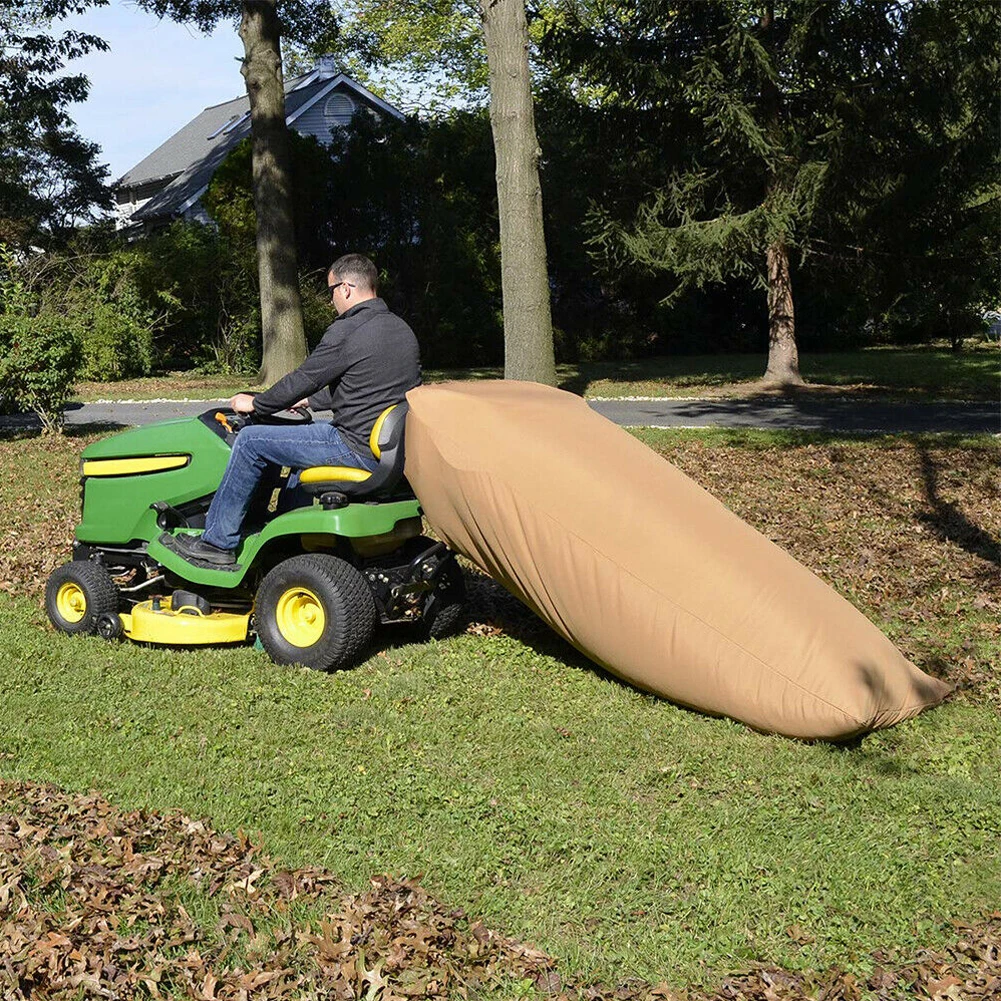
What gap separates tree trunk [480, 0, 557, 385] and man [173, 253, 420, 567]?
25.2 feet

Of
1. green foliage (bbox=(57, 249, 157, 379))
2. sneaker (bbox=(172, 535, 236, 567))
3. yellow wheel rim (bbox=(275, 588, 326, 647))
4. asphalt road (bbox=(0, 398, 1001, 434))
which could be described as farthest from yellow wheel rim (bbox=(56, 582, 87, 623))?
green foliage (bbox=(57, 249, 157, 379))

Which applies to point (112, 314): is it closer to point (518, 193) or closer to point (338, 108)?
point (518, 193)

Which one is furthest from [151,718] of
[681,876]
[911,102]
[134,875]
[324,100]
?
[324,100]

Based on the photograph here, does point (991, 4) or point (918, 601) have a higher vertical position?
point (991, 4)

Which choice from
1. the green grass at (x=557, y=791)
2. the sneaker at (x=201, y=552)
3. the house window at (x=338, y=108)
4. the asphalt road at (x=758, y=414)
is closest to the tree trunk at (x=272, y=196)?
the asphalt road at (x=758, y=414)

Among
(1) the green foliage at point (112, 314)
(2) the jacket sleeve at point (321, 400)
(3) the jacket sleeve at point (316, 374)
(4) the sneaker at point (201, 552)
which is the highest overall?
(1) the green foliage at point (112, 314)

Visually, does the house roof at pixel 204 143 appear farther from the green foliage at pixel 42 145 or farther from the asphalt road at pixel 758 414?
the asphalt road at pixel 758 414

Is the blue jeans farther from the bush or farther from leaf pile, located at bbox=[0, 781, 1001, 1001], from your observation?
the bush

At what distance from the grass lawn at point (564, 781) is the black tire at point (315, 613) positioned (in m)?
0.14

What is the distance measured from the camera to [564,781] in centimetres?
526

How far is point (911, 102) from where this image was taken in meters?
20.9

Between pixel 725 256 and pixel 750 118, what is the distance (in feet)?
7.03

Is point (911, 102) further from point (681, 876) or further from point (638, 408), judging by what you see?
point (681, 876)

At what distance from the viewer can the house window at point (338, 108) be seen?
3953 centimetres
